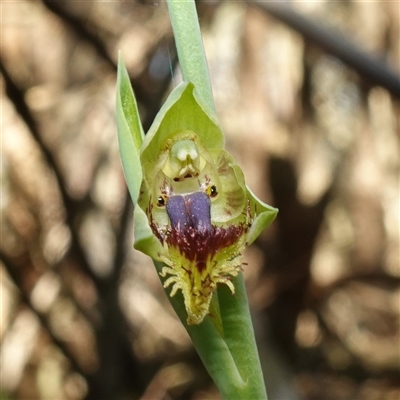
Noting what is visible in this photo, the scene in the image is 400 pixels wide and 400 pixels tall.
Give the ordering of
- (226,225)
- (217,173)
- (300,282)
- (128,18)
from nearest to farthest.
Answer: (226,225)
(217,173)
(128,18)
(300,282)

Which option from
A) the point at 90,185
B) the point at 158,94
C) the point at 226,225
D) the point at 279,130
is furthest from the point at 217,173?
the point at 279,130

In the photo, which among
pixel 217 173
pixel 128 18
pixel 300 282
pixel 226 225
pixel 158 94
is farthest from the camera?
pixel 300 282

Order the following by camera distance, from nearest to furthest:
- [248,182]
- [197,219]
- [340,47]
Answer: [197,219], [340,47], [248,182]

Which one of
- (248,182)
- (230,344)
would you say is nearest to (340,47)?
(248,182)

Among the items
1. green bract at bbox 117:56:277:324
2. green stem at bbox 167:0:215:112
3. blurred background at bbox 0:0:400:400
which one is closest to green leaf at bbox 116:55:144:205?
green bract at bbox 117:56:277:324

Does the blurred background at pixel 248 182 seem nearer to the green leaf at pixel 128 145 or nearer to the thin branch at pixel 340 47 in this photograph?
the thin branch at pixel 340 47

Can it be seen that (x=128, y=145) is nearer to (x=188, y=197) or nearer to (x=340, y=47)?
(x=188, y=197)

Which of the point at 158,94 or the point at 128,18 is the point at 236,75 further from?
the point at 158,94
